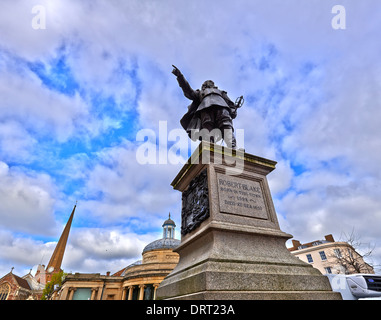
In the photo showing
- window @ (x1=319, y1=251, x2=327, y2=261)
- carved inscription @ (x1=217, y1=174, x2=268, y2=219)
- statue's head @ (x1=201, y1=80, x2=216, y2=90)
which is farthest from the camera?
window @ (x1=319, y1=251, x2=327, y2=261)

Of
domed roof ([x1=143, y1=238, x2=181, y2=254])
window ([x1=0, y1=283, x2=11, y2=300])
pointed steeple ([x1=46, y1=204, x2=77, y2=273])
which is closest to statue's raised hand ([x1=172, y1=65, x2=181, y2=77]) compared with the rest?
domed roof ([x1=143, y1=238, x2=181, y2=254])

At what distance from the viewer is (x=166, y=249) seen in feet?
137

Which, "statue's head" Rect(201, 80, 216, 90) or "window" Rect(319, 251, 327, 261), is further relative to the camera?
"window" Rect(319, 251, 327, 261)

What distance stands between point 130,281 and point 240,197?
39481mm

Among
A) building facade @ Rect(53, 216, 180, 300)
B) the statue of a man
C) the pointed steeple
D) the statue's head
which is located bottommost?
the statue of a man

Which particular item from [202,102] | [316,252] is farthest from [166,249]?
[202,102]

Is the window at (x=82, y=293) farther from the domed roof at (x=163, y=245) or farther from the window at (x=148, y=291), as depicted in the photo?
the window at (x=148, y=291)

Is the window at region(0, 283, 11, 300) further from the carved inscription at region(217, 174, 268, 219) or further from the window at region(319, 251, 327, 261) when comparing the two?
the carved inscription at region(217, 174, 268, 219)

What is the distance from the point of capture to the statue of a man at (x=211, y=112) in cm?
611

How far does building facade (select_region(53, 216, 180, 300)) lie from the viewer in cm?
3525

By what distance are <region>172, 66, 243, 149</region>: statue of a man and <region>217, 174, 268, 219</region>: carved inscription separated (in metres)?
1.34

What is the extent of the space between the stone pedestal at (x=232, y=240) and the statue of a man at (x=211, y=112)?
127 cm
